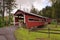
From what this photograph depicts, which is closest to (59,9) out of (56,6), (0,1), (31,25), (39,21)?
(56,6)

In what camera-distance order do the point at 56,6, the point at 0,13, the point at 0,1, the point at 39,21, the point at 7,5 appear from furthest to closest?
the point at 7,5
the point at 0,13
the point at 0,1
the point at 56,6
the point at 39,21

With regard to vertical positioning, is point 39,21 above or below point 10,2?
below

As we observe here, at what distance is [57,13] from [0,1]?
19.0 meters

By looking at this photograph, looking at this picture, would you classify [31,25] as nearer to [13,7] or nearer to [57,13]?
[57,13]

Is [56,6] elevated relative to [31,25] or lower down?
elevated

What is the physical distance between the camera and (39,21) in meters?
40.9

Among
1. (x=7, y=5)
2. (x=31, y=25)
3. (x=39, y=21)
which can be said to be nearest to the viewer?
(x=31, y=25)

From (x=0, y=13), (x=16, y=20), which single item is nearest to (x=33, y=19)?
(x=16, y=20)

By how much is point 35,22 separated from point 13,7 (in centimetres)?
2968

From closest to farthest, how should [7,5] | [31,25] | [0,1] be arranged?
[31,25] < [0,1] < [7,5]

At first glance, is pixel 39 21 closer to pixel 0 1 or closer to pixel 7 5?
pixel 0 1

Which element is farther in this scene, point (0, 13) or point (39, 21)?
point (0, 13)

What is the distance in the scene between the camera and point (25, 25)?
37625 millimetres

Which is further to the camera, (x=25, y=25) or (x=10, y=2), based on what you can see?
(x=10, y=2)
